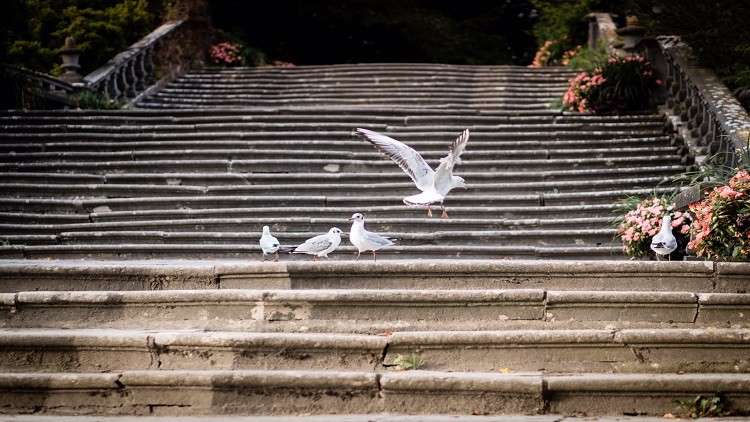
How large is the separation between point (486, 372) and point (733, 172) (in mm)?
3212

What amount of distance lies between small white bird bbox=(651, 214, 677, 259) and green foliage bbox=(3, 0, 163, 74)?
473 inches

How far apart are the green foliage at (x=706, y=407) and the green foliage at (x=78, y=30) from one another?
13515 mm

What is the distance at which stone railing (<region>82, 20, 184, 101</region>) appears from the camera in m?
15.9

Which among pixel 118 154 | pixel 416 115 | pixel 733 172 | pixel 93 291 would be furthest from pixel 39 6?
pixel 733 172

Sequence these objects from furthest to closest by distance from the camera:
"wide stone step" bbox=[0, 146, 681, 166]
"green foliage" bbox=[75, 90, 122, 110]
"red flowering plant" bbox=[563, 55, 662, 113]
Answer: "green foliage" bbox=[75, 90, 122, 110] < "red flowering plant" bbox=[563, 55, 662, 113] < "wide stone step" bbox=[0, 146, 681, 166]

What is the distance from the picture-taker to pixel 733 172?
8.16 meters

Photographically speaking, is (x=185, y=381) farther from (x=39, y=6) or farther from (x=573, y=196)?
(x=39, y=6)

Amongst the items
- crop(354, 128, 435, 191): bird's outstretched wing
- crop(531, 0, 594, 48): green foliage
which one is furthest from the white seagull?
crop(531, 0, 594, 48): green foliage

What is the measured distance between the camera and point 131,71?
16953mm

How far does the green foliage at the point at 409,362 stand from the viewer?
609 centimetres

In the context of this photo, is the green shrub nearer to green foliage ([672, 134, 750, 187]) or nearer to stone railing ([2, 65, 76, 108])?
green foliage ([672, 134, 750, 187])

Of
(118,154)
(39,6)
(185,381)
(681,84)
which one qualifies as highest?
(39,6)

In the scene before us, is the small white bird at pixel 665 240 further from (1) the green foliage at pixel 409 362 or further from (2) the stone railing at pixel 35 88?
(2) the stone railing at pixel 35 88

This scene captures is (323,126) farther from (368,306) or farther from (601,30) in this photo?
(601,30)
